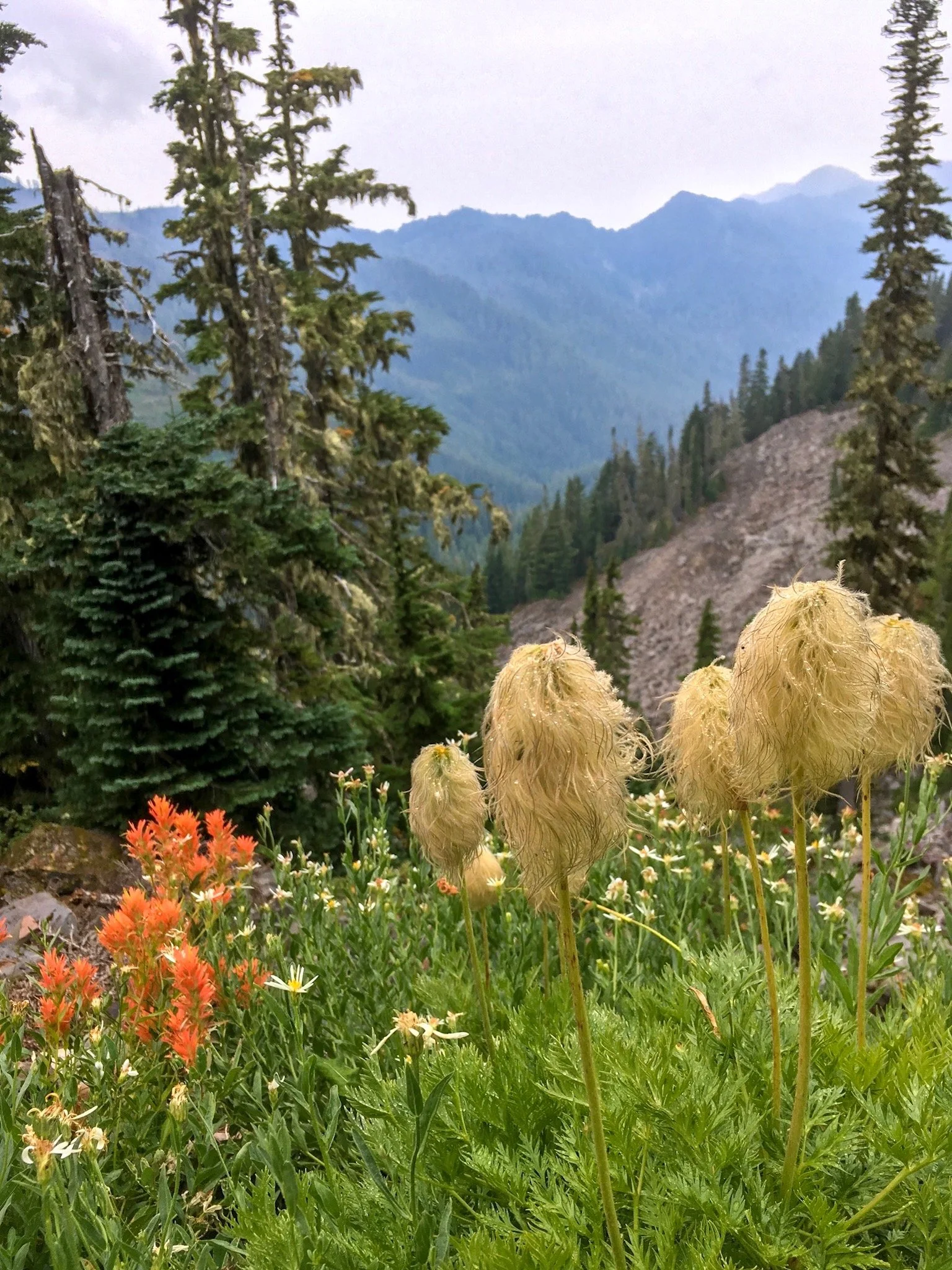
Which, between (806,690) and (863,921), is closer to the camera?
(806,690)

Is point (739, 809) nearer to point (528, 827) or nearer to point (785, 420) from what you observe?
point (528, 827)

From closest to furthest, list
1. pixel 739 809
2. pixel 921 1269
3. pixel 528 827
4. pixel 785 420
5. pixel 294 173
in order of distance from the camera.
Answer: pixel 528 827
pixel 921 1269
pixel 739 809
pixel 294 173
pixel 785 420

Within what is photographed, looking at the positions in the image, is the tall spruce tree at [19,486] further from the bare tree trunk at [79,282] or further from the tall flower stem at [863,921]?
the tall flower stem at [863,921]

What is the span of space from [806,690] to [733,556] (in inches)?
3306

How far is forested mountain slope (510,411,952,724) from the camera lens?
67.9m

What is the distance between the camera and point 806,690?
156cm

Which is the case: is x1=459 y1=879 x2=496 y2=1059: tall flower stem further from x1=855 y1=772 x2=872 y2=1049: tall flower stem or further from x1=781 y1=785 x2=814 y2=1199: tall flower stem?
x1=855 y1=772 x2=872 y2=1049: tall flower stem

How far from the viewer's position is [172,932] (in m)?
2.68

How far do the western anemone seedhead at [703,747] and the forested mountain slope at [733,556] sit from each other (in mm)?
55736

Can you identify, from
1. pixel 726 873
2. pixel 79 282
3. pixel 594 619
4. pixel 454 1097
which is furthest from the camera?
pixel 594 619

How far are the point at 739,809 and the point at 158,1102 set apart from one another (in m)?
2.23

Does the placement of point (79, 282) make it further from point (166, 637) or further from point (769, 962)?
point (769, 962)

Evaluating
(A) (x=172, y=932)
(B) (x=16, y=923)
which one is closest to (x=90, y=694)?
(B) (x=16, y=923)

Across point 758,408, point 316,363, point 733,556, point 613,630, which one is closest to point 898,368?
point 316,363
